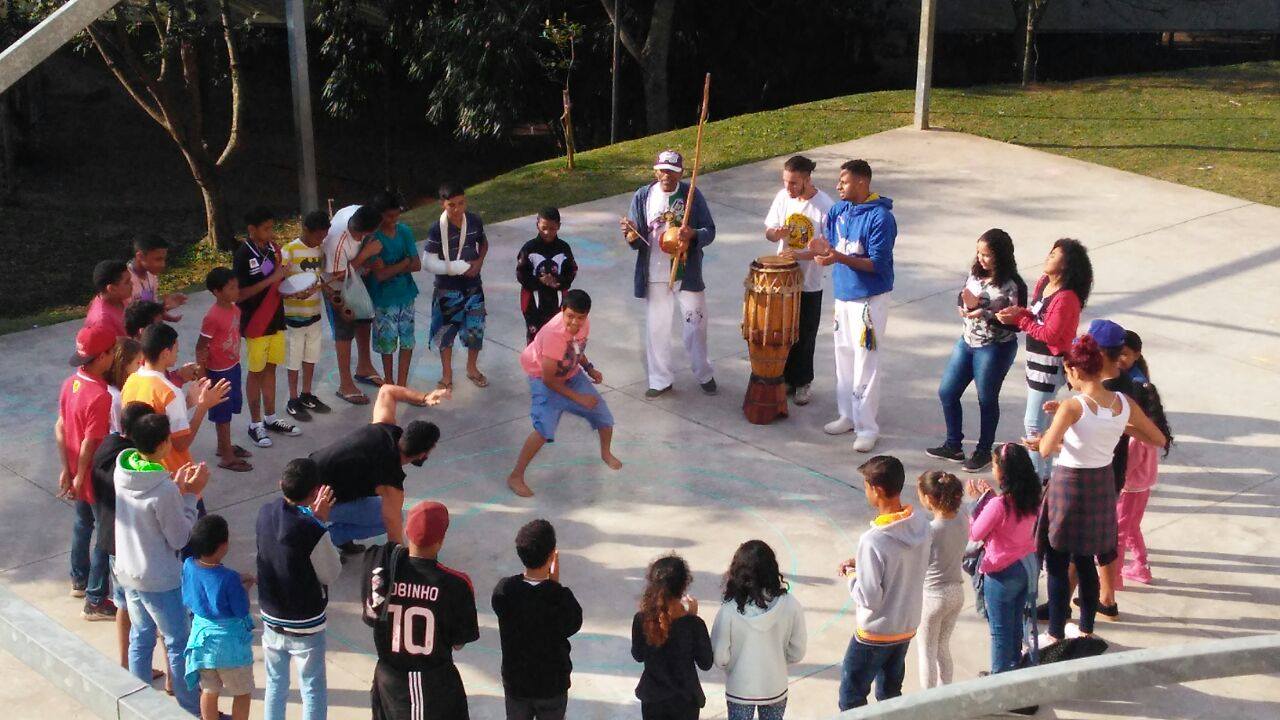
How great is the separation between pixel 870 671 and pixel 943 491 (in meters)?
0.81

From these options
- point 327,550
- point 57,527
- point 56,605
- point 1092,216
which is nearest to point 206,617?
point 327,550

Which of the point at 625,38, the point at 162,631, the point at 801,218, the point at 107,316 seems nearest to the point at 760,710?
the point at 162,631

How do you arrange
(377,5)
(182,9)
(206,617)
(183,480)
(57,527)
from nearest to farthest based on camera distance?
(206,617) → (183,480) → (57,527) → (182,9) → (377,5)

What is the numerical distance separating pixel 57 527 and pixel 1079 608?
5.52 m

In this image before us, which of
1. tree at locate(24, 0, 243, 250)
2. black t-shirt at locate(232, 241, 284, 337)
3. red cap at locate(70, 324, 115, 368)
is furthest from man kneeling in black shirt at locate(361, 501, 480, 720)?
tree at locate(24, 0, 243, 250)

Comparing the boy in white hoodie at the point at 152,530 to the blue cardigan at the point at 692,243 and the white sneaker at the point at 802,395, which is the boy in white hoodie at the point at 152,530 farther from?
the white sneaker at the point at 802,395

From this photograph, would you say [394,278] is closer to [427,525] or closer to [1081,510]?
[427,525]

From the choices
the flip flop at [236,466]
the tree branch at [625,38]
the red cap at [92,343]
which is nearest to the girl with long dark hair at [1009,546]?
the red cap at [92,343]

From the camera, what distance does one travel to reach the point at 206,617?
5445 mm

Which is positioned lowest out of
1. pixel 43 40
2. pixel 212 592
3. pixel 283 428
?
Result: pixel 283 428

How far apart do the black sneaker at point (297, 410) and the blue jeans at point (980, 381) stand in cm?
412

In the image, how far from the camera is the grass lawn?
1448cm

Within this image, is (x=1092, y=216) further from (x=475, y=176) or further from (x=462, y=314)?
(x=475, y=176)

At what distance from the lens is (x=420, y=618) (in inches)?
200
